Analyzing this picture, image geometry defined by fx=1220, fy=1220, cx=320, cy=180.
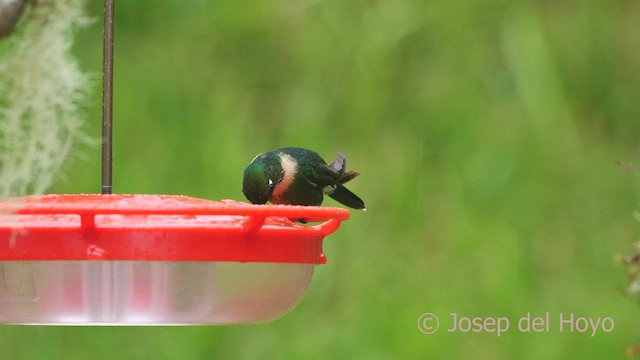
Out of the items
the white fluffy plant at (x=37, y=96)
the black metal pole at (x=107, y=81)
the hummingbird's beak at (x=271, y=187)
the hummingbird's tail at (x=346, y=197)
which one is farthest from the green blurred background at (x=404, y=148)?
the white fluffy plant at (x=37, y=96)

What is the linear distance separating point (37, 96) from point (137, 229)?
0.14 metres

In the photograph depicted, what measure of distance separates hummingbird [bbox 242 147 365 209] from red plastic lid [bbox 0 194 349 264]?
347 mm

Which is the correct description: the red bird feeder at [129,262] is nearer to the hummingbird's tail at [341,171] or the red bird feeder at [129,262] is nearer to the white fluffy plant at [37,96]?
the white fluffy plant at [37,96]

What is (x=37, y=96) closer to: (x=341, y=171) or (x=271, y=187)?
(x=271, y=187)

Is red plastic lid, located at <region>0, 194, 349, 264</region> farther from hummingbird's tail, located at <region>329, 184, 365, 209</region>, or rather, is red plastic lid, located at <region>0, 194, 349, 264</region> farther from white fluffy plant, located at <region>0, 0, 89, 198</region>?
hummingbird's tail, located at <region>329, 184, 365, 209</region>

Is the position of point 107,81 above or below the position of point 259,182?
above

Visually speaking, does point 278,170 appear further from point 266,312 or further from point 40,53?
point 40,53

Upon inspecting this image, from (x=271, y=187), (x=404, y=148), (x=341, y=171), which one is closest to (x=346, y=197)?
(x=341, y=171)

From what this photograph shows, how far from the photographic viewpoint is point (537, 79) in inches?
91.2

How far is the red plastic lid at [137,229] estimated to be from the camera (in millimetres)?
922

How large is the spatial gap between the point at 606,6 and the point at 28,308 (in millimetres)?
1660

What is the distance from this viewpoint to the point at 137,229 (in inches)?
37.3

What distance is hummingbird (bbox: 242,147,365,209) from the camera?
135 centimetres

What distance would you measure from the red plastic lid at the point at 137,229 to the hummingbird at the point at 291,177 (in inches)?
13.7
